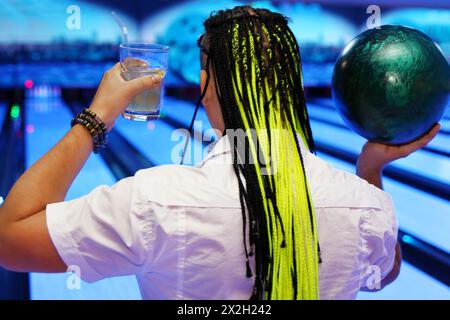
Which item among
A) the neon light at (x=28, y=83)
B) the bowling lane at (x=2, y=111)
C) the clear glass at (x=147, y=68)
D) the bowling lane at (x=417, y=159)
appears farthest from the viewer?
the neon light at (x=28, y=83)

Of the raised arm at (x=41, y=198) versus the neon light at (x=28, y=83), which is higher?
the raised arm at (x=41, y=198)

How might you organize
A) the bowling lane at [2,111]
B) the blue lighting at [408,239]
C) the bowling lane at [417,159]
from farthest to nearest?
1. the bowling lane at [2,111]
2. the bowling lane at [417,159]
3. the blue lighting at [408,239]

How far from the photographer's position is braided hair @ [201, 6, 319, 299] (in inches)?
32.5

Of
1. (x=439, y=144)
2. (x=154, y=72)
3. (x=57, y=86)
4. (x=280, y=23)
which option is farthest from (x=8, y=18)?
(x=280, y=23)

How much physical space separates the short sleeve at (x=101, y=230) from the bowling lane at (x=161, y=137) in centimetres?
233

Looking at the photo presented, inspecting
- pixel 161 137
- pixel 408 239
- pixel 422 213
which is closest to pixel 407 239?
pixel 408 239

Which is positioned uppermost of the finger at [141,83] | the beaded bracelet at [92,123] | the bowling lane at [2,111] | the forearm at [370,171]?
the finger at [141,83]

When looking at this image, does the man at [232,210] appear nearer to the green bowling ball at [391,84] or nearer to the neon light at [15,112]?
the green bowling ball at [391,84]

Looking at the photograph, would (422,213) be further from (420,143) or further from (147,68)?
(147,68)

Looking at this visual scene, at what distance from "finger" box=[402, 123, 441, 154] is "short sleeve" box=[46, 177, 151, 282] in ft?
1.57

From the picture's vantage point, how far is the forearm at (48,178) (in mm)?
827

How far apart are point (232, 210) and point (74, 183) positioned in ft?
7.75

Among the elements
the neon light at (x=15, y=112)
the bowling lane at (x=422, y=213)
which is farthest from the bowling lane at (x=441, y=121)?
the neon light at (x=15, y=112)

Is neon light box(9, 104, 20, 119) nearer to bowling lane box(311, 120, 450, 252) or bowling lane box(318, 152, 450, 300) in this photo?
bowling lane box(311, 120, 450, 252)
